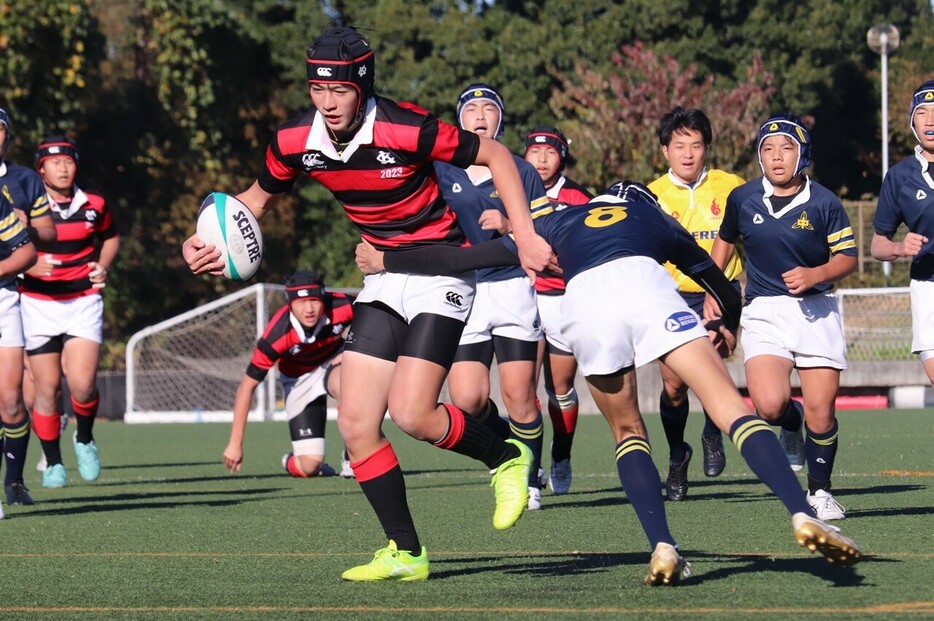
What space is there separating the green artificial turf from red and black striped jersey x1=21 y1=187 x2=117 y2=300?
1.50 meters

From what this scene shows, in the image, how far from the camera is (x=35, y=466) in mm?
14531

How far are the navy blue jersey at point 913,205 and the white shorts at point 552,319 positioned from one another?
89.3 inches

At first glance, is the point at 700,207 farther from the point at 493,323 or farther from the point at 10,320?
the point at 10,320

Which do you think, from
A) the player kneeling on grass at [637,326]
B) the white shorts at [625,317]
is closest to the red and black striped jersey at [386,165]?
the player kneeling on grass at [637,326]

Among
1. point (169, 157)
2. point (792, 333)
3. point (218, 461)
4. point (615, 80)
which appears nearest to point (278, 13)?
point (169, 157)

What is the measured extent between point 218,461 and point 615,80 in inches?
696

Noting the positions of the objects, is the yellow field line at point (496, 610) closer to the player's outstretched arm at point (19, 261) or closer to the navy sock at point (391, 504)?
the navy sock at point (391, 504)

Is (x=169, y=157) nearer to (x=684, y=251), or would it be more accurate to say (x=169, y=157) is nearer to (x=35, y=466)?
(x=35, y=466)

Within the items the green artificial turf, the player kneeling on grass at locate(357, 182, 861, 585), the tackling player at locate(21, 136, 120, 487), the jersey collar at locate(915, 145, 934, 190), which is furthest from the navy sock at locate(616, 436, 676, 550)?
the tackling player at locate(21, 136, 120, 487)

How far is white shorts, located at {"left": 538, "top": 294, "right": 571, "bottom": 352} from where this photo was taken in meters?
9.88

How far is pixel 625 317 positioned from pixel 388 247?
1107mm

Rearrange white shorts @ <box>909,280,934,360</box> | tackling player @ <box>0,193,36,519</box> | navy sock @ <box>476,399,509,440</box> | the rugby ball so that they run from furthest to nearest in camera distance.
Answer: navy sock @ <box>476,399,509,440</box> → tackling player @ <box>0,193,36,519</box> → white shorts @ <box>909,280,934,360</box> → the rugby ball

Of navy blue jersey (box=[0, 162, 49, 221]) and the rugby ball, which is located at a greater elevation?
the rugby ball

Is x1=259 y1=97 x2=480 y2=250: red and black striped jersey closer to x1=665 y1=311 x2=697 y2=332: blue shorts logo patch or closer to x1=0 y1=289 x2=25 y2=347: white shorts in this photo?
x1=665 y1=311 x2=697 y2=332: blue shorts logo patch
